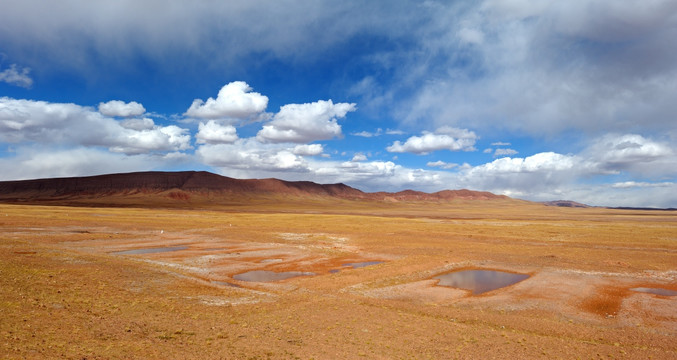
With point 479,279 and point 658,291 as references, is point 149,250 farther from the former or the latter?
point 658,291

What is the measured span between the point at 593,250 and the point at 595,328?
2692 centimetres

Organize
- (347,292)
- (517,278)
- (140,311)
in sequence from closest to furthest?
(140,311)
(347,292)
(517,278)

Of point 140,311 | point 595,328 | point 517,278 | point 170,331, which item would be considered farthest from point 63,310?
point 517,278

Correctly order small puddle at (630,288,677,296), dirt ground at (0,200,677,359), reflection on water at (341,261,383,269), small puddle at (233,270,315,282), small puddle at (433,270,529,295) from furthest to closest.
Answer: reflection on water at (341,261,383,269) → small puddle at (233,270,315,282) → small puddle at (433,270,529,295) → small puddle at (630,288,677,296) → dirt ground at (0,200,677,359)

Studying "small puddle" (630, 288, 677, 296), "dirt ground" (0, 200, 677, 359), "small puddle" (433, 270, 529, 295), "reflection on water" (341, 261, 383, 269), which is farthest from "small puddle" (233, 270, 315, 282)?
"small puddle" (630, 288, 677, 296)

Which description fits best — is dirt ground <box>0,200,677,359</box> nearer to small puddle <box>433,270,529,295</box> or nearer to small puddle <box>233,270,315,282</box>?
small puddle <box>433,270,529,295</box>

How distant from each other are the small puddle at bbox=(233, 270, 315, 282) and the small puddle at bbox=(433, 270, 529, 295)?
27.9 ft

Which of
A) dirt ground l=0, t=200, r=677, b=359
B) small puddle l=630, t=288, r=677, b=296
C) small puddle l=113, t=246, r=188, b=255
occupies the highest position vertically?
dirt ground l=0, t=200, r=677, b=359

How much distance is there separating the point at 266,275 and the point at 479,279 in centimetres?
1311

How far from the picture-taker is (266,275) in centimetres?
2320

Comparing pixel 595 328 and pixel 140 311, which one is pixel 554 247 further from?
pixel 140 311

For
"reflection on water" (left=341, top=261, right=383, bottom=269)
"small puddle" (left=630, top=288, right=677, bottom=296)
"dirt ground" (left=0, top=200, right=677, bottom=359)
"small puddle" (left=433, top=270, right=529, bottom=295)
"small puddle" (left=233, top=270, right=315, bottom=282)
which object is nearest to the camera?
"dirt ground" (left=0, top=200, right=677, bottom=359)

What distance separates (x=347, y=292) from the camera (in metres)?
18.6

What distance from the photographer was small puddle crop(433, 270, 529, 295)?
21013mm
